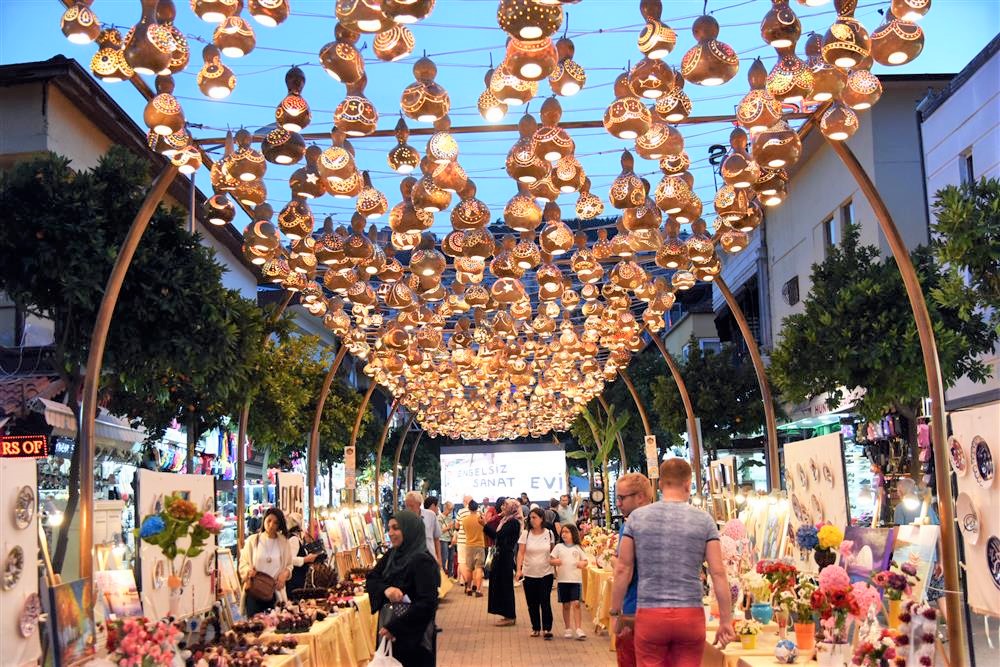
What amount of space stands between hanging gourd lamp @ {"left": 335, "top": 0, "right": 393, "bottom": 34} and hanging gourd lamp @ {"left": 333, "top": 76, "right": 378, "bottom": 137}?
878mm

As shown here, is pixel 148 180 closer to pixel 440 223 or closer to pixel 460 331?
pixel 460 331

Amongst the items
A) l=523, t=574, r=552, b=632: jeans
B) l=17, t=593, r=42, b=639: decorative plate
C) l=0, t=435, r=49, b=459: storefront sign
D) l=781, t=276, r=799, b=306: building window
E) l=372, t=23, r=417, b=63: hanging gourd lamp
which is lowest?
l=523, t=574, r=552, b=632: jeans

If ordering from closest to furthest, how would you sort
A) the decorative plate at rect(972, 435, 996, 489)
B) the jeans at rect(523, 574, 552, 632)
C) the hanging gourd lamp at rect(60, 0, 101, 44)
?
the hanging gourd lamp at rect(60, 0, 101, 44) → the decorative plate at rect(972, 435, 996, 489) → the jeans at rect(523, 574, 552, 632)

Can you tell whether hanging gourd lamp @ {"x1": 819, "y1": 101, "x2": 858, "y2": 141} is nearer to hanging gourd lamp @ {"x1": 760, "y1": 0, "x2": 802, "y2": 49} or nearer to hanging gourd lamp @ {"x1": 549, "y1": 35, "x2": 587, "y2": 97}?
hanging gourd lamp @ {"x1": 760, "y1": 0, "x2": 802, "y2": 49}

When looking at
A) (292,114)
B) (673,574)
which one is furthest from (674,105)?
(673,574)

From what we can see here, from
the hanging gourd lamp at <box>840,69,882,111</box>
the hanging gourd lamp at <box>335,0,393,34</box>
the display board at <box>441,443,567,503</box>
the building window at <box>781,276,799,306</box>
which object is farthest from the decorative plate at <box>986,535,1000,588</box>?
the display board at <box>441,443,567,503</box>

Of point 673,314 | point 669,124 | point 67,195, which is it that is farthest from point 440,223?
point 673,314

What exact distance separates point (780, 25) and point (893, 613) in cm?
292

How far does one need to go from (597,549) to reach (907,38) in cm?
1201

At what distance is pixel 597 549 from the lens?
52.4 feet

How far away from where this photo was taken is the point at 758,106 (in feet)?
17.6

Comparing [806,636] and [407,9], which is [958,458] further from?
[407,9]

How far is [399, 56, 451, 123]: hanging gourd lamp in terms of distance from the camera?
5238 mm

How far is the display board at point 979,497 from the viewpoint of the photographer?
5.06m
